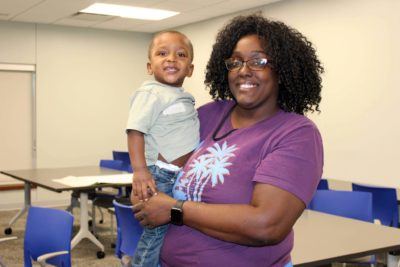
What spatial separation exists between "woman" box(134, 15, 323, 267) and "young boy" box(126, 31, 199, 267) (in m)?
0.10

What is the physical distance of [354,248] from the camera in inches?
101

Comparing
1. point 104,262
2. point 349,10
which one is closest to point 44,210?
point 104,262

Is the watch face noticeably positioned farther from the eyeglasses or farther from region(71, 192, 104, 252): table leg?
region(71, 192, 104, 252): table leg

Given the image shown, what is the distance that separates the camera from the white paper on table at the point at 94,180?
199 inches

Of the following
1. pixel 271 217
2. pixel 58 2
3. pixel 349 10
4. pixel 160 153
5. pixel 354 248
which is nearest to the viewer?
pixel 271 217

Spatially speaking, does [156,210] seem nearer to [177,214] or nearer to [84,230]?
[177,214]

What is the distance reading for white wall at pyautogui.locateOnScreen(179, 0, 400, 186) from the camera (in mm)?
5328

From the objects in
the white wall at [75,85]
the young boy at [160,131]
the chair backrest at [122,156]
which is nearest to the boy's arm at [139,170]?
the young boy at [160,131]

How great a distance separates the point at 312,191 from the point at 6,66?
24.8 feet

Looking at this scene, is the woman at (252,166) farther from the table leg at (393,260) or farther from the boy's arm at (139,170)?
the table leg at (393,260)

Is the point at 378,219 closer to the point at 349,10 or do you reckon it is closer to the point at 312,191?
the point at 349,10

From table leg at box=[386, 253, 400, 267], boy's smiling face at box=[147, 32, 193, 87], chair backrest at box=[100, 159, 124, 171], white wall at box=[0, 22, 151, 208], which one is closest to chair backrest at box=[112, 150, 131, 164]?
chair backrest at box=[100, 159, 124, 171]

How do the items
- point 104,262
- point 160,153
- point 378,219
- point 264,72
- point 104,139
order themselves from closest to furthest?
point 264,72, point 160,153, point 378,219, point 104,262, point 104,139

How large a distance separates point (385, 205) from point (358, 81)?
187cm
